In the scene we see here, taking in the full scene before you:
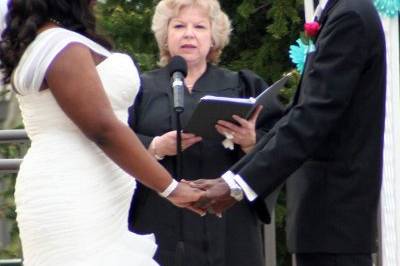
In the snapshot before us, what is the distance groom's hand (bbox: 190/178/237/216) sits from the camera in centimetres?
492

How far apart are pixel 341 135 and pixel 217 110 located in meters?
0.96

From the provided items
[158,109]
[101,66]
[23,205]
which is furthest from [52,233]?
[158,109]

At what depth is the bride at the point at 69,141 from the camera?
14.3 feet

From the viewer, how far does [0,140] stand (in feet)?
21.3

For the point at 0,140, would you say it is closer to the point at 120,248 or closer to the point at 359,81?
the point at 120,248

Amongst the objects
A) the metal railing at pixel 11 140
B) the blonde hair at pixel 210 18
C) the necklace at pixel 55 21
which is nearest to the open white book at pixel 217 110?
the blonde hair at pixel 210 18

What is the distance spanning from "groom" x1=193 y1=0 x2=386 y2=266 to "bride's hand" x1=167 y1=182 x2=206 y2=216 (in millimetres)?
398

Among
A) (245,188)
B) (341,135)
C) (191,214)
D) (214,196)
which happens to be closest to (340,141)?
(341,135)

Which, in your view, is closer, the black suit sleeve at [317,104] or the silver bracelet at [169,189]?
the black suit sleeve at [317,104]

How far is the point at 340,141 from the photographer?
454 cm

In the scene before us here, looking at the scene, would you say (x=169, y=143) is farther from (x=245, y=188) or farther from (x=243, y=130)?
(x=245, y=188)

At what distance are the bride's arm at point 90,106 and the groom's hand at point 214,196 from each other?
20.1 inches

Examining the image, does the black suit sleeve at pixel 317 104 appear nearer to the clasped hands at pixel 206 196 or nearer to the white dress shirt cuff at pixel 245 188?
the white dress shirt cuff at pixel 245 188

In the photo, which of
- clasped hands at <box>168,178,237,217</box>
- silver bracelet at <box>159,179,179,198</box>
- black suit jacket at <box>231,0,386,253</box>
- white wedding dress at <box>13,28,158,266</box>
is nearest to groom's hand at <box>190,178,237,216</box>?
clasped hands at <box>168,178,237,217</box>
